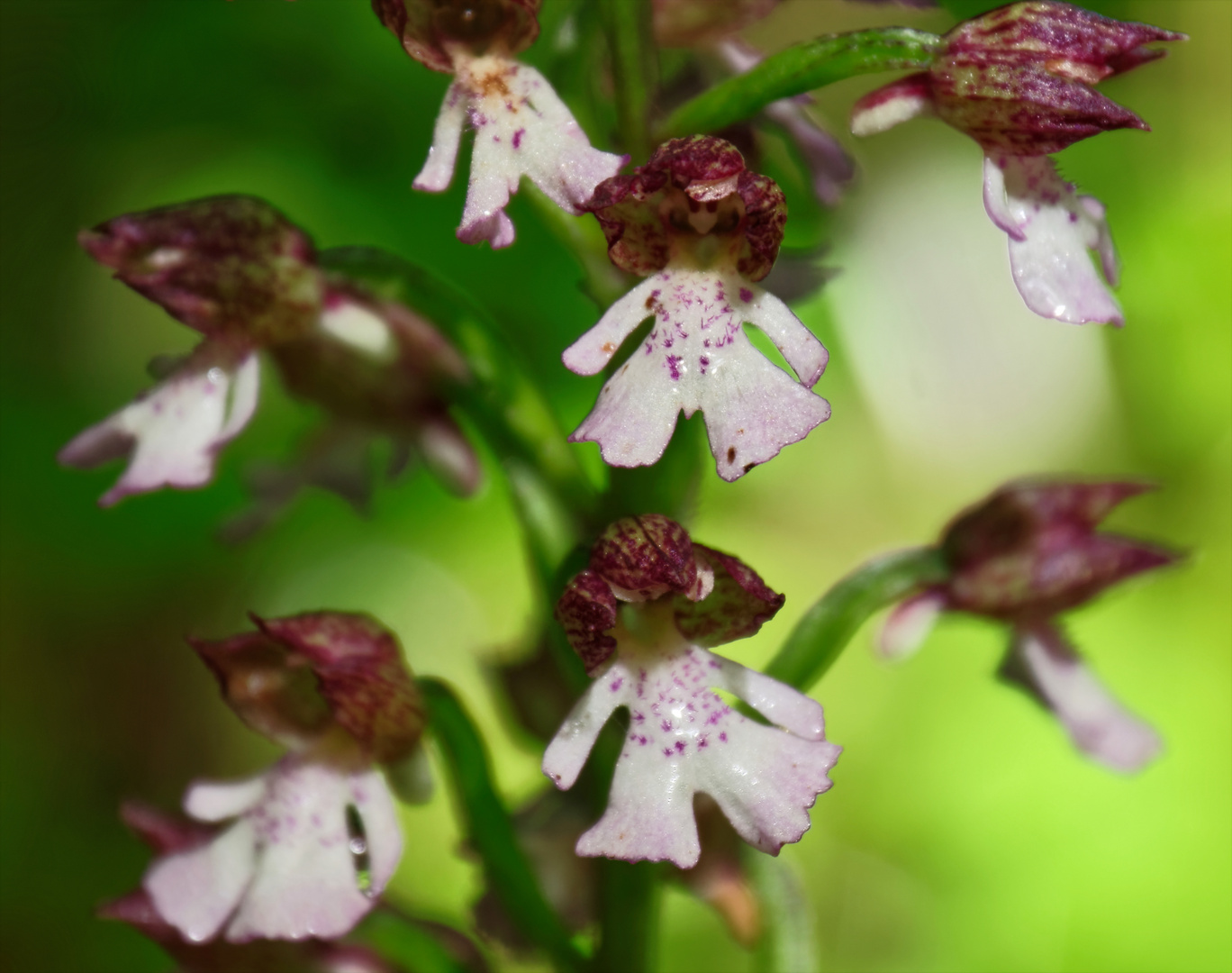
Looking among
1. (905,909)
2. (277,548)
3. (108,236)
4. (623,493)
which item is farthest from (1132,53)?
A: (277,548)

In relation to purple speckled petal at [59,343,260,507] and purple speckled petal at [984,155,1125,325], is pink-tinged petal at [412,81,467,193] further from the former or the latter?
purple speckled petal at [984,155,1125,325]

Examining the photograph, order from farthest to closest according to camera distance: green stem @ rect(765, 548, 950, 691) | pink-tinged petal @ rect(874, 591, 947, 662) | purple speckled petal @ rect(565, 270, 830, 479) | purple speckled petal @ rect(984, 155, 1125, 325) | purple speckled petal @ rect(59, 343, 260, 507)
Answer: pink-tinged petal @ rect(874, 591, 947, 662) → green stem @ rect(765, 548, 950, 691) → purple speckled petal @ rect(59, 343, 260, 507) → purple speckled petal @ rect(984, 155, 1125, 325) → purple speckled petal @ rect(565, 270, 830, 479)

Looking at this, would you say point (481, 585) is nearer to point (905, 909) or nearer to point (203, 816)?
point (905, 909)

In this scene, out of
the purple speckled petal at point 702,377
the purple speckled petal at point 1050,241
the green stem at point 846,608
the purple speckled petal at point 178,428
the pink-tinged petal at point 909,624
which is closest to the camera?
the purple speckled petal at point 702,377

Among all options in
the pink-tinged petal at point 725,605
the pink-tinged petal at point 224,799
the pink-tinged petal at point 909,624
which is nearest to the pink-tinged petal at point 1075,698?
the pink-tinged petal at point 909,624

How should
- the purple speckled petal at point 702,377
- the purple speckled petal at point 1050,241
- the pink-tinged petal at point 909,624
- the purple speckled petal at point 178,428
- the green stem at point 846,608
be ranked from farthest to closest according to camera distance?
the pink-tinged petal at point 909,624
the green stem at point 846,608
the purple speckled petal at point 178,428
the purple speckled petal at point 1050,241
the purple speckled petal at point 702,377

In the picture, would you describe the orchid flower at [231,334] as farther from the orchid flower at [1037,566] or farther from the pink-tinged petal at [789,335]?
the orchid flower at [1037,566]

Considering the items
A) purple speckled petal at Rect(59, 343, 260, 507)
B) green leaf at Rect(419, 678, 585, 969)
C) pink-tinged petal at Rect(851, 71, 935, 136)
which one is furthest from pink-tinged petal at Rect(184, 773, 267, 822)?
pink-tinged petal at Rect(851, 71, 935, 136)
